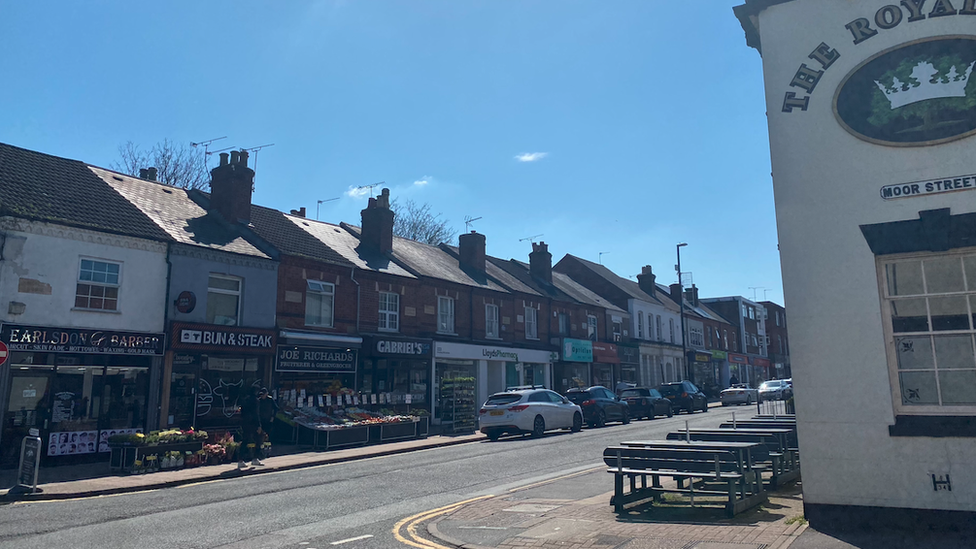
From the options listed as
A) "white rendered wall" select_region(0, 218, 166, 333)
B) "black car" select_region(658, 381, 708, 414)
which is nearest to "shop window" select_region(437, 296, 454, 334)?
"black car" select_region(658, 381, 708, 414)

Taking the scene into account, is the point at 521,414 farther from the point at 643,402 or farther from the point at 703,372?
the point at 703,372

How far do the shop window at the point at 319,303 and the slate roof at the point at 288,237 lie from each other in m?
0.89

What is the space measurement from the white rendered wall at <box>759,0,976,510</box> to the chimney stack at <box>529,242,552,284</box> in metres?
32.5

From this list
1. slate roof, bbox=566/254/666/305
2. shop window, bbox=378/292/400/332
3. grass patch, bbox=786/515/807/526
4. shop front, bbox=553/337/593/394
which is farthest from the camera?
slate roof, bbox=566/254/666/305

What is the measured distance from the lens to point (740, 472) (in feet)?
27.0

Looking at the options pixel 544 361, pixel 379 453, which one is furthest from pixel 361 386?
pixel 544 361

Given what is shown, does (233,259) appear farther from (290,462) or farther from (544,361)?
(544,361)

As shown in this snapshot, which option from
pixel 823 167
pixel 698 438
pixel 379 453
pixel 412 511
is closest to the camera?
pixel 823 167

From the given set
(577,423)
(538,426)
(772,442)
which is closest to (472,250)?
(577,423)

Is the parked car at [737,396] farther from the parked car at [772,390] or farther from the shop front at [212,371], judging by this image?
the shop front at [212,371]

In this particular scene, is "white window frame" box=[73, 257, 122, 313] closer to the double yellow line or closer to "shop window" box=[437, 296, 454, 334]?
the double yellow line

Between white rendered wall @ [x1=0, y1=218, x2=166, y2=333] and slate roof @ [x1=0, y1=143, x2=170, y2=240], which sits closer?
white rendered wall @ [x1=0, y1=218, x2=166, y2=333]

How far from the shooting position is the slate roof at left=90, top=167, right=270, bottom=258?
2005 cm

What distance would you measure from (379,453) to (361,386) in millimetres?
6071
